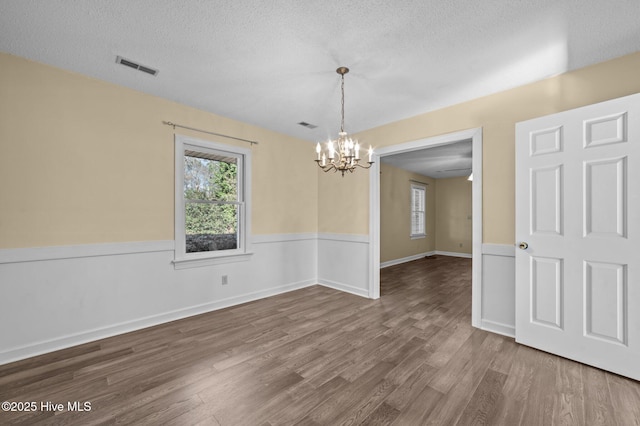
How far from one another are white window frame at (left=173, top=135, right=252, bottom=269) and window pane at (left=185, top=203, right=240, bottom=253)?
0.08 meters

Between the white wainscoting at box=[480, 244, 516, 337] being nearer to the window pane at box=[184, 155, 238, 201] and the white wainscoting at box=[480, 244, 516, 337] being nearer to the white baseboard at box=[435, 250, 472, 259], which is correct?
the window pane at box=[184, 155, 238, 201]

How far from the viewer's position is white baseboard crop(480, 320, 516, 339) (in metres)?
2.87

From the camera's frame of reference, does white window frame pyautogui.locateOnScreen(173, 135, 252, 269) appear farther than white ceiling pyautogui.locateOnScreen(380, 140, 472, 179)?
No

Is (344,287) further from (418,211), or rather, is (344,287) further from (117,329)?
(418,211)

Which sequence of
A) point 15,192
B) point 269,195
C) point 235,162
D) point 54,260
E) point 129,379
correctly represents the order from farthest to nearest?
1. point 269,195
2. point 235,162
3. point 54,260
4. point 15,192
5. point 129,379

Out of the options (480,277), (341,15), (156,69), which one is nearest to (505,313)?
(480,277)

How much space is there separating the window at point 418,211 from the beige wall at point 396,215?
0.70 feet

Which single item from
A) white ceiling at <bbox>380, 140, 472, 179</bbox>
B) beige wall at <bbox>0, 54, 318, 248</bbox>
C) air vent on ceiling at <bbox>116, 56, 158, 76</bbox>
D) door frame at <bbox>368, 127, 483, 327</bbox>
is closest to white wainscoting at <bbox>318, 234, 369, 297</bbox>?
door frame at <bbox>368, 127, 483, 327</bbox>

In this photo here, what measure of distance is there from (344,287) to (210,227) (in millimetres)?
2381

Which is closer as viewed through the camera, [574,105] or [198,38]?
[198,38]

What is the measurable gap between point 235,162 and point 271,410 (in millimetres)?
3229

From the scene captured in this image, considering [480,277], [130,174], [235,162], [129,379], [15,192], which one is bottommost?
[129,379]

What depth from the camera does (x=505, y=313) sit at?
9.61ft

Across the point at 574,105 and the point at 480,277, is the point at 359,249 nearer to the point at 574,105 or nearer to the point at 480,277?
the point at 480,277
